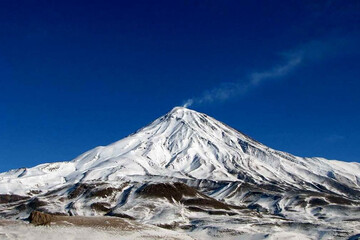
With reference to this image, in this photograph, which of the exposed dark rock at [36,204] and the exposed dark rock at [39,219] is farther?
the exposed dark rock at [36,204]

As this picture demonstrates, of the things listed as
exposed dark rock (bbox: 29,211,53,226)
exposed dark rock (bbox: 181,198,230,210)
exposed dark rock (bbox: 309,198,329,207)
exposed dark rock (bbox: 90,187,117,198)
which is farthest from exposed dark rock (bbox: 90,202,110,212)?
exposed dark rock (bbox: 29,211,53,226)

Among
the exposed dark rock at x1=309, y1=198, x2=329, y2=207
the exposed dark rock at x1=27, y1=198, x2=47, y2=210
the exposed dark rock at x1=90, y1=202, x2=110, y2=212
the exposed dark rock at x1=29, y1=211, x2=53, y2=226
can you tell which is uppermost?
the exposed dark rock at x1=309, y1=198, x2=329, y2=207

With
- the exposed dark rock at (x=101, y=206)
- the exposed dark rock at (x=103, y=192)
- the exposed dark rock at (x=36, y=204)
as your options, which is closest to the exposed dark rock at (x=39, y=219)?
the exposed dark rock at (x=101, y=206)

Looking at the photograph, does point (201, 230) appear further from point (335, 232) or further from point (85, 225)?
point (85, 225)

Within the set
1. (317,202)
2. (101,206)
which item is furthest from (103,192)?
(317,202)

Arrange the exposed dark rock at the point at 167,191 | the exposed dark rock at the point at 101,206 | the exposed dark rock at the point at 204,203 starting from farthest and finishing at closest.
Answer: the exposed dark rock at the point at 167,191
the exposed dark rock at the point at 204,203
the exposed dark rock at the point at 101,206

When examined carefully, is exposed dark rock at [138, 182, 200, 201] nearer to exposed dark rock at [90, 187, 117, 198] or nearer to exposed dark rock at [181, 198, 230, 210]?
exposed dark rock at [181, 198, 230, 210]

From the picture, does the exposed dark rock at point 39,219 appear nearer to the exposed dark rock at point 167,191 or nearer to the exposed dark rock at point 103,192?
the exposed dark rock at point 167,191

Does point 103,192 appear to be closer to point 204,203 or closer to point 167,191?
point 167,191

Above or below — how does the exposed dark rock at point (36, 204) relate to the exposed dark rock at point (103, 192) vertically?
below

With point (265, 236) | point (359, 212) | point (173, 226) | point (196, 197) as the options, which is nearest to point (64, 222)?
point (265, 236)

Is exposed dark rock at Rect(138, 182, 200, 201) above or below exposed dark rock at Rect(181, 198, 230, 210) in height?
above
